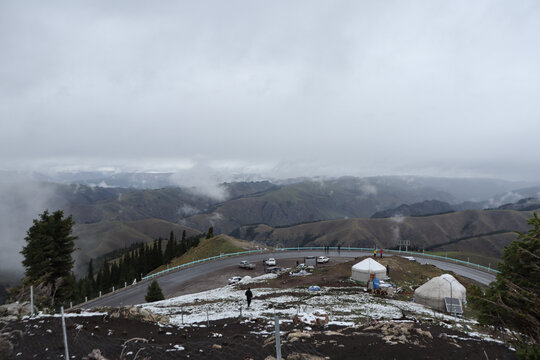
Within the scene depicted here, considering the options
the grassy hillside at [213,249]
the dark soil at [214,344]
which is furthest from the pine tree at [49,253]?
the dark soil at [214,344]

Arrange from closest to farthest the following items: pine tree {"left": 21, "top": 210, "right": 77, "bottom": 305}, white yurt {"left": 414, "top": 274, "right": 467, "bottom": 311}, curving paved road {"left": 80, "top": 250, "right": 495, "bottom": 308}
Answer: white yurt {"left": 414, "top": 274, "right": 467, "bottom": 311}
pine tree {"left": 21, "top": 210, "right": 77, "bottom": 305}
curving paved road {"left": 80, "top": 250, "right": 495, "bottom": 308}

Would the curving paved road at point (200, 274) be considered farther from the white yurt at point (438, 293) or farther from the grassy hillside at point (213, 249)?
the white yurt at point (438, 293)

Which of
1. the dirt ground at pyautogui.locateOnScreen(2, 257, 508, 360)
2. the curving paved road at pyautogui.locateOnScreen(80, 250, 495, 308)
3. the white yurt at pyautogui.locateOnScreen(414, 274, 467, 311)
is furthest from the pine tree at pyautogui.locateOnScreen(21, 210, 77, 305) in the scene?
the white yurt at pyautogui.locateOnScreen(414, 274, 467, 311)

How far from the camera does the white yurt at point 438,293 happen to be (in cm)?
3254

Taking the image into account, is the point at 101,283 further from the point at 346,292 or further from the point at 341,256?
the point at 346,292

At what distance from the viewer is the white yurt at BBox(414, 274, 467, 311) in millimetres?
32541

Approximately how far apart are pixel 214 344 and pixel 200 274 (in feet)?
162

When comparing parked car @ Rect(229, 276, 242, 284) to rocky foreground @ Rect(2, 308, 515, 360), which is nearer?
rocky foreground @ Rect(2, 308, 515, 360)

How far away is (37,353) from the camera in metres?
12.5

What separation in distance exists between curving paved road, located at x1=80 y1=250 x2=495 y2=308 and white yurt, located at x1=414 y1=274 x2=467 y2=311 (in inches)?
1272

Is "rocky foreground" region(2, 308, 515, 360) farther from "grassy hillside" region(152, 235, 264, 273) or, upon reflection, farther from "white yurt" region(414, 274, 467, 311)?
"grassy hillside" region(152, 235, 264, 273)

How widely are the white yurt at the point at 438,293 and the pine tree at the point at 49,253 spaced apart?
4645cm

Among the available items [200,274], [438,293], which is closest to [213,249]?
[200,274]

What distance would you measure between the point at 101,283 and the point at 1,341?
84.7 meters
